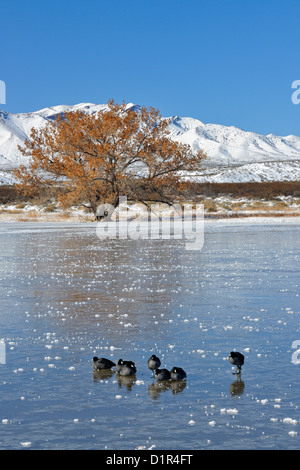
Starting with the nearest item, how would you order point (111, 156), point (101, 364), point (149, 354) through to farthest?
point (101, 364)
point (149, 354)
point (111, 156)

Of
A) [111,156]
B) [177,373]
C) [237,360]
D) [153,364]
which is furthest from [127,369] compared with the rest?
[111,156]

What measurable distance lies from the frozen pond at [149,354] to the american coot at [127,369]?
0.12 metres

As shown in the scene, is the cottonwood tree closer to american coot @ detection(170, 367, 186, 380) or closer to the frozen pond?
the frozen pond

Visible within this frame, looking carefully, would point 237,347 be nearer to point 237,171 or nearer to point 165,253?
point 165,253

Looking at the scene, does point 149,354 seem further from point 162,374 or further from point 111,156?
point 111,156

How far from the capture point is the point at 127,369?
629 cm

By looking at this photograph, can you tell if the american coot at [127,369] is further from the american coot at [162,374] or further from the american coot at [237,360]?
the american coot at [237,360]

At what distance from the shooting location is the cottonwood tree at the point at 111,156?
1528 inches

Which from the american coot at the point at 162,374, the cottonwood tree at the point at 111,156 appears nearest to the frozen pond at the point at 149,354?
the american coot at the point at 162,374

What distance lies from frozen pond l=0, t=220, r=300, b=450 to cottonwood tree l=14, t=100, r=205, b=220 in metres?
23.9

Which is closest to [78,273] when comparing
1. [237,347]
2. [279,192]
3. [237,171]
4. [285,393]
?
[237,347]

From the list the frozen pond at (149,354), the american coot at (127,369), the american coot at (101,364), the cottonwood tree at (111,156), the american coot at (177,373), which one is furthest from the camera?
the cottonwood tree at (111,156)

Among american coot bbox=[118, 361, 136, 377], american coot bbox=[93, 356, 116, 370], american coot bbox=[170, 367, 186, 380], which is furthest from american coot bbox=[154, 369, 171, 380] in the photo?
american coot bbox=[93, 356, 116, 370]

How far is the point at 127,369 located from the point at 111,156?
3350 cm
